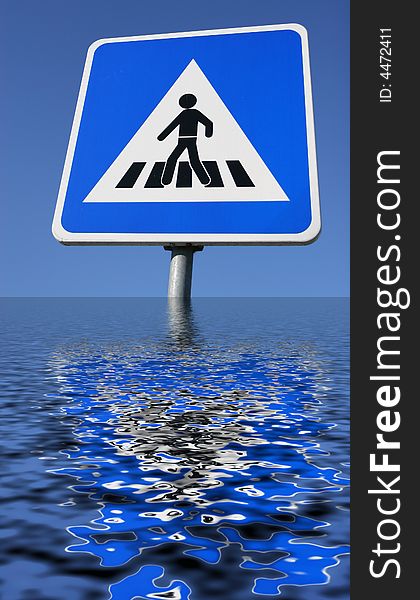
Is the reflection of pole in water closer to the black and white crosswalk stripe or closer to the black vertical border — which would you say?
the black and white crosswalk stripe

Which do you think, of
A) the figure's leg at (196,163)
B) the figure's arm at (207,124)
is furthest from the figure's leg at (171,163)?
the figure's arm at (207,124)

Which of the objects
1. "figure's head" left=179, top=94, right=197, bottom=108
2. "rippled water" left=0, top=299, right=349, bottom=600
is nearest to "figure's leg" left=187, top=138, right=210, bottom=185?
"figure's head" left=179, top=94, right=197, bottom=108

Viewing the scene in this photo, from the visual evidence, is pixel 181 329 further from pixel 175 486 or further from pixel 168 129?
pixel 175 486

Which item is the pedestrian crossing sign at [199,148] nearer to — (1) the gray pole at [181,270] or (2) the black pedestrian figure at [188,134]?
(2) the black pedestrian figure at [188,134]

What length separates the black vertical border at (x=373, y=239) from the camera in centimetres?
291

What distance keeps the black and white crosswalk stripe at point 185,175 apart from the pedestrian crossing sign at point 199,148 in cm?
1

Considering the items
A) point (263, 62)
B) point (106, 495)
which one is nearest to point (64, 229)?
point (263, 62)

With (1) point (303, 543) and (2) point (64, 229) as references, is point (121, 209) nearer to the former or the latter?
(2) point (64, 229)

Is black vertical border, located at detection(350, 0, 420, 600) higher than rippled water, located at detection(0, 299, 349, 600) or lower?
higher

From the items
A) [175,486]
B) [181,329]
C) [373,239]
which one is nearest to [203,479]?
[175,486]

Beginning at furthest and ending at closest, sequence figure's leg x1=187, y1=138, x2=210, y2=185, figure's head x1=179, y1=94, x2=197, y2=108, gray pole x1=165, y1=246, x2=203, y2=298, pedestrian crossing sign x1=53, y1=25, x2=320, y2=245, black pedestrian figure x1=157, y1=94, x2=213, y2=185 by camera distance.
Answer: gray pole x1=165, y1=246, x2=203, y2=298 < figure's head x1=179, y1=94, x2=197, y2=108 < black pedestrian figure x1=157, y1=94, x2=213, y2=185 < figure's leg x1=187, y1=138, x2=210, y2=185 < pedestrian crossing sign x1=53, y1=25, x2=320, y2=245

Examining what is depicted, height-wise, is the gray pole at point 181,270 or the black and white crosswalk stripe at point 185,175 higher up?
the black and white crosswalk stripe at point 185,175

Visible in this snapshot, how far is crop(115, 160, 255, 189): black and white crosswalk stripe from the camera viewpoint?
1084 cm

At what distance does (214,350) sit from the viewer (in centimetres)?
976
